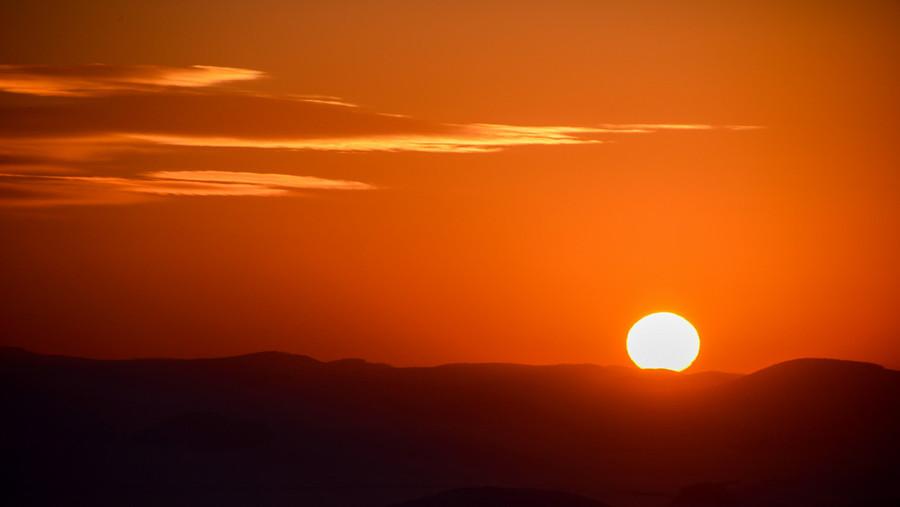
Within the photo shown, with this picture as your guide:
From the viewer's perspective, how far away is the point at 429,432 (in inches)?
2142

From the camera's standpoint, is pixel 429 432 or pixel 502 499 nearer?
pixel 502 499

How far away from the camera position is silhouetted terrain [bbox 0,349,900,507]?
44.6m

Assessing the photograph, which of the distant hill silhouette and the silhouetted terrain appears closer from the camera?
the distant hill silhouette

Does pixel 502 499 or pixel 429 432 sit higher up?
pixel 429 432

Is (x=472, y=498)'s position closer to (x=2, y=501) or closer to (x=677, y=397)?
(x=2, y=501)

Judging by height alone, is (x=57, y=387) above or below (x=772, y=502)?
above

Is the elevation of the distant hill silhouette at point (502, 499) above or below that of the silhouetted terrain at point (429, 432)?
below

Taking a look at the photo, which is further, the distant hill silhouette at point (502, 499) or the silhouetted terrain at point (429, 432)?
the silhouetted terrain at point (429, 432)

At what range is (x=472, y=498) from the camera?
34.1 m

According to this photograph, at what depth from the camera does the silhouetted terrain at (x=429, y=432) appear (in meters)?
44.6

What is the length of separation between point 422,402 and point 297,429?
756 cm

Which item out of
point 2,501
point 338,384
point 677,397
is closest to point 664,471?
Result: point 677,397

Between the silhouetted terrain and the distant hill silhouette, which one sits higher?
the silhouetted terrain

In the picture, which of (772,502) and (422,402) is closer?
(772,502)
